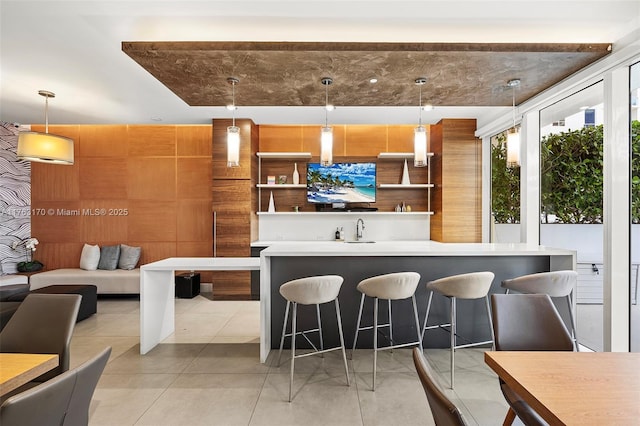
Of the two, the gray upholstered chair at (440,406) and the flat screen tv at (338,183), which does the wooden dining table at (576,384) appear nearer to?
the gray upholstered chair at (440,406)

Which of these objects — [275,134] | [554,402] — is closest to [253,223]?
[275,134]

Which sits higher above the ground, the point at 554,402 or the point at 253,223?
the point at 253,223

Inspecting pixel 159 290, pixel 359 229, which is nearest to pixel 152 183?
pixel 159 290

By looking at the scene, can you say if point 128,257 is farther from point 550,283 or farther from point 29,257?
point 550,283

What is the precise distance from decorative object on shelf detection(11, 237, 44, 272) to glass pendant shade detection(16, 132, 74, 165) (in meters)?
2.26

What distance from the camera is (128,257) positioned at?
5684 millimetres

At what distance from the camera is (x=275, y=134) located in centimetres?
579

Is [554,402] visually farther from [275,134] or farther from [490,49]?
[275,134]

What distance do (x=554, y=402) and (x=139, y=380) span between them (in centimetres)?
287

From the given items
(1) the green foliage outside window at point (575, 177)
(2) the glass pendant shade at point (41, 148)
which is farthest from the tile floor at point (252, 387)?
(2) the glass pendant shade at point (41, 148)

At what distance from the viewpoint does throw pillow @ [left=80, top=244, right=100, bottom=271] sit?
557 cm

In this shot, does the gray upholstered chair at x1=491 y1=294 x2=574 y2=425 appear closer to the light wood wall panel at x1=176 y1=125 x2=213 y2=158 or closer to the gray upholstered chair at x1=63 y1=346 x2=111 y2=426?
the gray upholstered chair at x1=63 y1=346 x2=111 y2=426

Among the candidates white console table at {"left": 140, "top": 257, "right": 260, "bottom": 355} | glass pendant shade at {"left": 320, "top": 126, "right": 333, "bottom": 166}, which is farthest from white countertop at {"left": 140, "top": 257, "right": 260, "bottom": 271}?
glass pendant shade at {"left": 320, "top": 126, "right": 333, "bottom": 166}

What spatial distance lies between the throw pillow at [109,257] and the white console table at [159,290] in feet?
7.96
